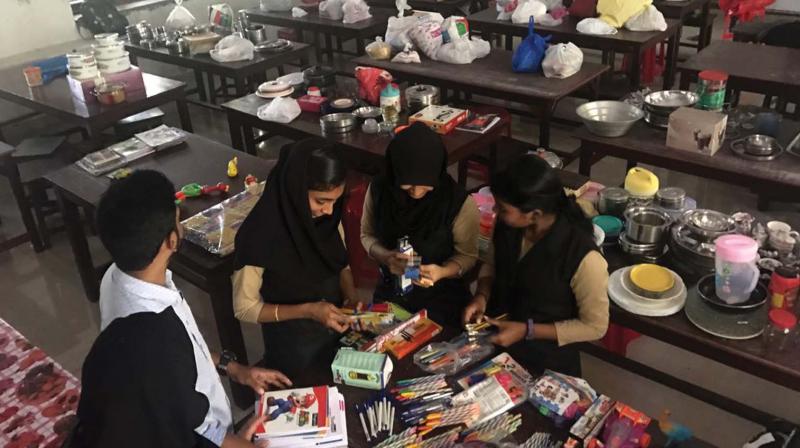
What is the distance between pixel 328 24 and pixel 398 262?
4.12 metres

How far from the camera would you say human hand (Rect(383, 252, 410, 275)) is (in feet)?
6.53

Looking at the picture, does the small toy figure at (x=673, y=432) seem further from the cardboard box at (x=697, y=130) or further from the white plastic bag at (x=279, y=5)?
the white plastic bag at (x=279, y=5)

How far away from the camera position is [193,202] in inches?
108

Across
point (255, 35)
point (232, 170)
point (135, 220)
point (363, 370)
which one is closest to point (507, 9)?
point (255, 35)

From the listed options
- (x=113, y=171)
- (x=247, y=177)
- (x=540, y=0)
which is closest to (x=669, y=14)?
(x=540, y=0)

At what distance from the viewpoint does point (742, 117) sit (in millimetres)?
3084

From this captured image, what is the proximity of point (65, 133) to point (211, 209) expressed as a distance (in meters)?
2.53

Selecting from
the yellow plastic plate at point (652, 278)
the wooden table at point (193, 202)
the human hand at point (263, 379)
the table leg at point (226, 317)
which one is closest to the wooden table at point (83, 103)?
the wooden table at point (193, 202)

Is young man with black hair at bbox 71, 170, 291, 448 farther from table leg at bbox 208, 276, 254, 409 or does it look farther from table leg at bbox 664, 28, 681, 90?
table leg at bbox 664, 28, 681, 90

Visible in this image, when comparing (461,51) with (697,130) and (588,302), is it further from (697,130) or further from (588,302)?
(588,302)

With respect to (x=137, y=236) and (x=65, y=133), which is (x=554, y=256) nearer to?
(x=137, y=236)

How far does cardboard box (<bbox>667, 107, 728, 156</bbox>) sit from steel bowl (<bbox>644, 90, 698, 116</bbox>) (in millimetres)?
154

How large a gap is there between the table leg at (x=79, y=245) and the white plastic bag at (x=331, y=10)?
10.8 feet

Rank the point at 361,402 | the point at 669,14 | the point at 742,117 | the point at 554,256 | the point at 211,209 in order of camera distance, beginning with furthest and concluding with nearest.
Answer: the point at 669,14 < the point at 742,117 < the point at 211,209 < the point at 554,256 < the point at 361,402
